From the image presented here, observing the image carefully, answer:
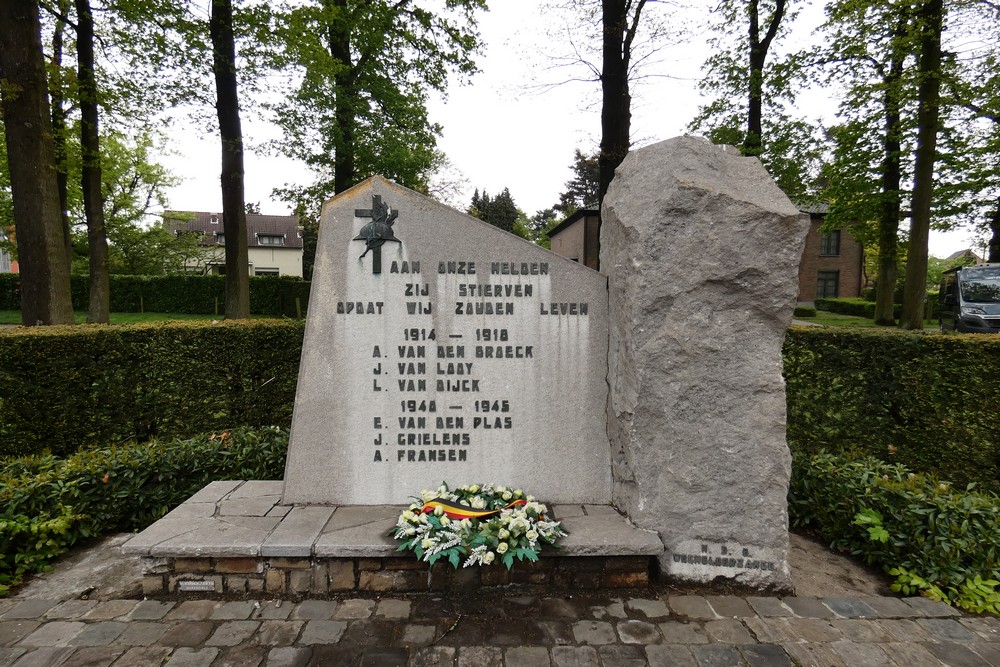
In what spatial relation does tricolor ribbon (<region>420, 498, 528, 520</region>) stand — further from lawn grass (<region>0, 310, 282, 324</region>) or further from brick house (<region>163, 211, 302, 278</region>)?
brick house (<region>163, 211, 302, 278</region>)

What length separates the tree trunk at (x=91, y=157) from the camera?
11859 millimetres

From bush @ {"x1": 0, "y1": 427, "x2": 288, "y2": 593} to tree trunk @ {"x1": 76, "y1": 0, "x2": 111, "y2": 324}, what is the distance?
9922mm

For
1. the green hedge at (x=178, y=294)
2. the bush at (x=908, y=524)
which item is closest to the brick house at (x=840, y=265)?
the green hedge at (x=178, y=294)

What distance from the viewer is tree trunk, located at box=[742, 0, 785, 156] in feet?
44.0

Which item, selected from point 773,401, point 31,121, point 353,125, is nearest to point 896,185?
point 353,125

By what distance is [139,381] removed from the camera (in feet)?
17.9

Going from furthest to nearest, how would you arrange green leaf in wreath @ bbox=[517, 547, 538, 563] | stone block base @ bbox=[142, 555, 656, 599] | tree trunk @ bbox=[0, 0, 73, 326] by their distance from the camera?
tree trunk @ bbox=[0, 0, 73, 326] → stone block base @ bbox=[142, 555, 656, 599] → green leaf in wreath @ bbox=[517, 547, 538, 563]

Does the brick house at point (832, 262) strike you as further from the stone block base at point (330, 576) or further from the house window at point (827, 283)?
the stone block base at point (330, 576)

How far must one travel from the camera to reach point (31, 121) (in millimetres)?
7609

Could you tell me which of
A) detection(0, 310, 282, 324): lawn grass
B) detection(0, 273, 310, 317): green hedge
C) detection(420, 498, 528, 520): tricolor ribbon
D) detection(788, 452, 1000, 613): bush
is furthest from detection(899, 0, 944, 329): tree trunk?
detection(0, 273, 310, 317): green hedge

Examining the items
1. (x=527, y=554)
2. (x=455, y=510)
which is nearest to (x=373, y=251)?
(x=455, y=510)

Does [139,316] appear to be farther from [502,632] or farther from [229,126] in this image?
[502,632]

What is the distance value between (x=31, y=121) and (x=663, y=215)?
922 centimetres

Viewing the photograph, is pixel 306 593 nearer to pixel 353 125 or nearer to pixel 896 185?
pixel 353 125
